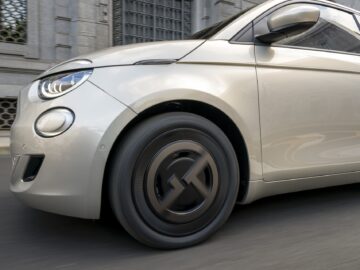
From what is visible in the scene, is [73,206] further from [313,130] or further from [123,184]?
[313,130]

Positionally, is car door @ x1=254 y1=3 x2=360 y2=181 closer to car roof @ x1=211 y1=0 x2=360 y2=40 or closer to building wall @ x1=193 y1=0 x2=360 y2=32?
car roof @ x1=211 y1=0 x2=360 y2=40

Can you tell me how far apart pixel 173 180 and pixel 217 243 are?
496 mm

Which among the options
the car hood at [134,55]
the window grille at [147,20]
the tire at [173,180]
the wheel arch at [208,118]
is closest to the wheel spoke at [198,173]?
the tire at [173,180]

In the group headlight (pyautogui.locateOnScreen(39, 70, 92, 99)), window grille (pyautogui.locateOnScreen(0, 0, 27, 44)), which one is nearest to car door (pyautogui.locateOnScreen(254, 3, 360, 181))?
headlight (pyautogui.locateOnScreen(39, 70, 92, 99))

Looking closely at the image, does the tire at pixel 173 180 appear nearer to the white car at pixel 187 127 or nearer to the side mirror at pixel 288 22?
the white car at pixel 187 127

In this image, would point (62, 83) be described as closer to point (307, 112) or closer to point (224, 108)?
point (224, 108)

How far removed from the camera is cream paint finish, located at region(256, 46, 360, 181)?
101 inches

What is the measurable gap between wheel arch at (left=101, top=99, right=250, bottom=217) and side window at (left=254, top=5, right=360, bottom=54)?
675 mm

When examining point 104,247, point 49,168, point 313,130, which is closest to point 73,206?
point 49,168

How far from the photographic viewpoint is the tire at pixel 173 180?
2.17 m

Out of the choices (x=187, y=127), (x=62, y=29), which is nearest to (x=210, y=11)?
(x=62, y=29)

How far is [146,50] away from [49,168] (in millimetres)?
841

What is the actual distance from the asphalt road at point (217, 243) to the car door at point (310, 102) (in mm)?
367

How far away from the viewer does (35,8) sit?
8.41 m
